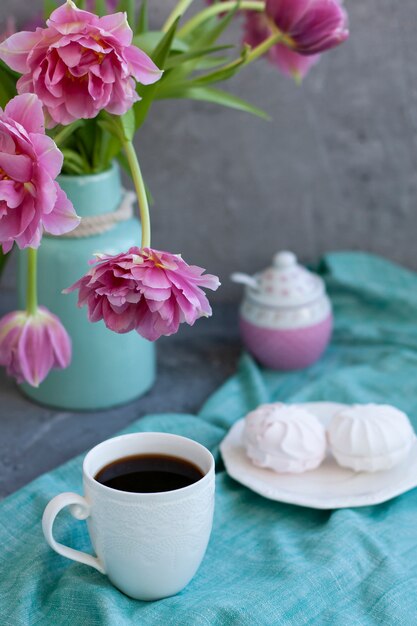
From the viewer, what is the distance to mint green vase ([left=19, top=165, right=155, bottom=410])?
105 cm

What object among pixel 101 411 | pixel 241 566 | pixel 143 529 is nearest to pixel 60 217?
pixel 143 529

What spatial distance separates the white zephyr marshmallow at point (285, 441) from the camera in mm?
903

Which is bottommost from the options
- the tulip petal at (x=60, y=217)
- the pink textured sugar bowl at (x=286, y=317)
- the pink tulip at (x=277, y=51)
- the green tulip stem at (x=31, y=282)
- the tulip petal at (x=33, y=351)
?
the pink textured sugar bowl at (x=286, y=317)

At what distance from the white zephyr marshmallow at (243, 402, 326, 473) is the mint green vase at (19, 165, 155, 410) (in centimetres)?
23

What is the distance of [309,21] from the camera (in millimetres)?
946

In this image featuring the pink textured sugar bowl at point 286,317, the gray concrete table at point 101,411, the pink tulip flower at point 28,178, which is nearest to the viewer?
the pink tulip flower at point 28,178

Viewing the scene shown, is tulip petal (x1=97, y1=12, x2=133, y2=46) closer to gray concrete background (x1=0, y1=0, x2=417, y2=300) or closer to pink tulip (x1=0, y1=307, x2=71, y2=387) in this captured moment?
pink tulip (x1=0, y1=307, x2=71, y2=387)

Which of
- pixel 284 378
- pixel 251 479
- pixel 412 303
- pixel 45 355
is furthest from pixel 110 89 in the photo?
pixel 412 303

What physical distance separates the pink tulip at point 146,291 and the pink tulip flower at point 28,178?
2.0 inches

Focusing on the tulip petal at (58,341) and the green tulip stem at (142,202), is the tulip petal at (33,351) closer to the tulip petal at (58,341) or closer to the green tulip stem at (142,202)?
the tulip petal at (58,341)

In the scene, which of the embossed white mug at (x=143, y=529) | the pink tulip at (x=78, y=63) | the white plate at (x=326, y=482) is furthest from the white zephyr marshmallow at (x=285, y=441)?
the pink tulip at (x=78, y=63)

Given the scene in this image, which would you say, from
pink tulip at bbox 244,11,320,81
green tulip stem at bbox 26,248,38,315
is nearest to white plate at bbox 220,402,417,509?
green tulip stem at bbox 26,248,38,315

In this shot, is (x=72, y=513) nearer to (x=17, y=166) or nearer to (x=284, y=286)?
(x=17, y=166)

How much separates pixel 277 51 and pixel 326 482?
1.67 feet
